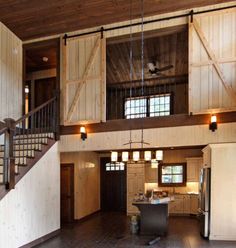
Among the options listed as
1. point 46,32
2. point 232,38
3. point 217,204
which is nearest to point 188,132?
point 217,204

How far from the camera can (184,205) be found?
32.3 feet

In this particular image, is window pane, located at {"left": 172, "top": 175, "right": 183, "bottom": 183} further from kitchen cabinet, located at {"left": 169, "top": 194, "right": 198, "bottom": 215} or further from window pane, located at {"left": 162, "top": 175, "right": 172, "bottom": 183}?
kitchen cabinet, located at {"left": 169, "top": 194, "right": 198, "bottom": 215}

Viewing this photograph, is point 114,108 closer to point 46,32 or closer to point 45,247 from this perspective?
point 46,32

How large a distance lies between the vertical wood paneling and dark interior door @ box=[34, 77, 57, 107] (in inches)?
73.2

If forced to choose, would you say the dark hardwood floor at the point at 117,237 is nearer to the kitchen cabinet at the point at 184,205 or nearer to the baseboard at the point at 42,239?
the baseboard at the point at 42,239

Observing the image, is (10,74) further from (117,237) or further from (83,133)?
(117,237)

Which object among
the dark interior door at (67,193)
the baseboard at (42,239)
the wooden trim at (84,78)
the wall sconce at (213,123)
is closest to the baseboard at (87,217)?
the dark interior door at (67,193)

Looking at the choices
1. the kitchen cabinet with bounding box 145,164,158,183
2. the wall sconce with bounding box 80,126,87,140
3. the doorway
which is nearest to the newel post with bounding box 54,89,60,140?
the wall sconce with bounding box 80,126,87,140

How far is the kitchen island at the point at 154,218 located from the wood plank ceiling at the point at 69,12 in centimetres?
468

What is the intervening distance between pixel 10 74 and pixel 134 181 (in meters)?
5.52

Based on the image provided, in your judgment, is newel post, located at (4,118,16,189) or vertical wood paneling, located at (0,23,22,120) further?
vertical wood paneling, located at (0,23,22,120)

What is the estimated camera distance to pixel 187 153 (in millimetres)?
10234

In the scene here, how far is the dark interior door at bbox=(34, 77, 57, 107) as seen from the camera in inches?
389

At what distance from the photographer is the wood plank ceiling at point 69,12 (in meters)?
6.51
